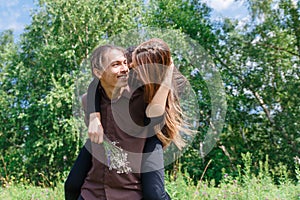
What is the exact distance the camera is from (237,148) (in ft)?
44.0

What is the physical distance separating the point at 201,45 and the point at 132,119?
1066 centimetres

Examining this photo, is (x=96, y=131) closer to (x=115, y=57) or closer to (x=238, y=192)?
(x=115, y=57)

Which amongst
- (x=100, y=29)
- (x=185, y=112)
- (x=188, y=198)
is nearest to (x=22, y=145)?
(x=100, y=29)

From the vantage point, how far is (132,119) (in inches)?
62.2

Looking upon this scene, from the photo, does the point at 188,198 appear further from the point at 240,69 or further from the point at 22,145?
the point at 22,145

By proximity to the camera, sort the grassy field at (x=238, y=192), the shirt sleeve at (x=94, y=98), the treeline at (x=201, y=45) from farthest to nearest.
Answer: the treeline at (x=201, y=45) < the grassy field at (x=238, y=192) < the shirt sleeve at (x=94, y=98)

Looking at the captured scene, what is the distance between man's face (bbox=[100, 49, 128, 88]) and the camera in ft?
5.09

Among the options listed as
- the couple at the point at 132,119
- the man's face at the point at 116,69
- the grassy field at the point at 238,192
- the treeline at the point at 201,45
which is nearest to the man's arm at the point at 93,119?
the couple at the point at 132,119

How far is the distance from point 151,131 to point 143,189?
9.2 inches

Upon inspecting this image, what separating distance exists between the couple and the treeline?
400 inches

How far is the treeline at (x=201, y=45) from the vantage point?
39.9 feet

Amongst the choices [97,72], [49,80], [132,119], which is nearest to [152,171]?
[132,119]

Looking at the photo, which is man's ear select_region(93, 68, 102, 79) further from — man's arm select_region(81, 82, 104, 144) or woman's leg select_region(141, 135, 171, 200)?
woman's leg select_region(141, 135, 171, 200)

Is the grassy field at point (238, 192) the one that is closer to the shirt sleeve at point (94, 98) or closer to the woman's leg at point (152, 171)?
the woman's leg at point (152, 171)
